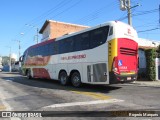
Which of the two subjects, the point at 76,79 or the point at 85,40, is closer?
the point at 85,40

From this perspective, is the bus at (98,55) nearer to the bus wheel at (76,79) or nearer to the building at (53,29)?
the bus wheel at (76,79)

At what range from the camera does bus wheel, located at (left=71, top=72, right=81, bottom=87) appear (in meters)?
18.1

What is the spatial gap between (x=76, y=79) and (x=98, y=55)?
3.03 metres

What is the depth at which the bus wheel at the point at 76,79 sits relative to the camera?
1811 centimetres

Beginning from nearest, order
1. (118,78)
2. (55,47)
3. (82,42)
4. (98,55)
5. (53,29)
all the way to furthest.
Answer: (118,78)
(98,55)
(82,42)
(55,47)
(53,29)

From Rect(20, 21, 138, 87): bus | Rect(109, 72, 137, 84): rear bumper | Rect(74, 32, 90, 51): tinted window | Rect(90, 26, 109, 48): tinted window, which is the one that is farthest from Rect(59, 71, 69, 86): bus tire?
Rect(109, 72, 137, 84): rear bumper

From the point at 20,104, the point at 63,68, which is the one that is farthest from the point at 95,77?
the point at 20,104

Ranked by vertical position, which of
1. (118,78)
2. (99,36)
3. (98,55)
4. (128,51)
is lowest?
(118,78)

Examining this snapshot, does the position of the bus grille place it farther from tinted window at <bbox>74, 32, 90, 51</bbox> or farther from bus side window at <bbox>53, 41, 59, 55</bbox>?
Answer: bus side window at <bbox>53, 41, 59, 55</bbox>

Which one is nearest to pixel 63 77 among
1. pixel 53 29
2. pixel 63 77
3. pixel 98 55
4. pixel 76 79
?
pixel 63 77

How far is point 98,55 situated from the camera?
52.4 feet

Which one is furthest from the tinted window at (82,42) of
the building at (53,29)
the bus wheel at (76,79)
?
the building at (53,29)

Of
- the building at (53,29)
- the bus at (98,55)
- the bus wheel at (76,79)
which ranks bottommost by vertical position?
the bus wheel at (76,79)

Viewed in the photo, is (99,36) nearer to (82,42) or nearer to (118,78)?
(82,42)
